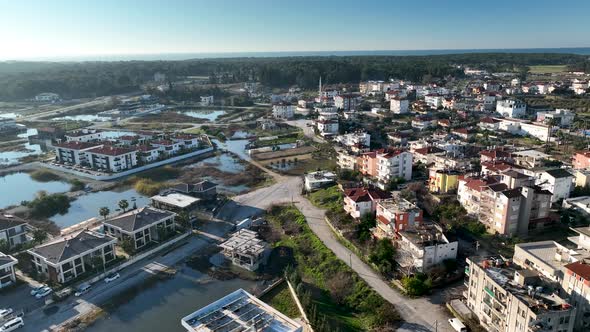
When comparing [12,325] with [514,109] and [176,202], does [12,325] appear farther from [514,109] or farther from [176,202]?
[514,109]

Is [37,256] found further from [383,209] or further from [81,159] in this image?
[81,159]

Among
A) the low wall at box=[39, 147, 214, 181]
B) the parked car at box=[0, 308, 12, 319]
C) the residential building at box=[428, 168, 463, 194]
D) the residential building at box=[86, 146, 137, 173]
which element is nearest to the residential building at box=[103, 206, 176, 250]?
the parked car at box=[0, 308, 12, 319]

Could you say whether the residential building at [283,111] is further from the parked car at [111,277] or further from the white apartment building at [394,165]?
the parked car at [111,277]

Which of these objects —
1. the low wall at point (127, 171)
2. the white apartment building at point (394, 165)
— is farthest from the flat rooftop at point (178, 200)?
the white apartment building at point (394, 165)

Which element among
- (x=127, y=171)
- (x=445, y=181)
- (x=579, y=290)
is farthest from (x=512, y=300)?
(x=127, y=171)

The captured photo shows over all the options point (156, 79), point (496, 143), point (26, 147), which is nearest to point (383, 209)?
point (496, 143)

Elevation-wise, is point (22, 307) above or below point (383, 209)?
below
